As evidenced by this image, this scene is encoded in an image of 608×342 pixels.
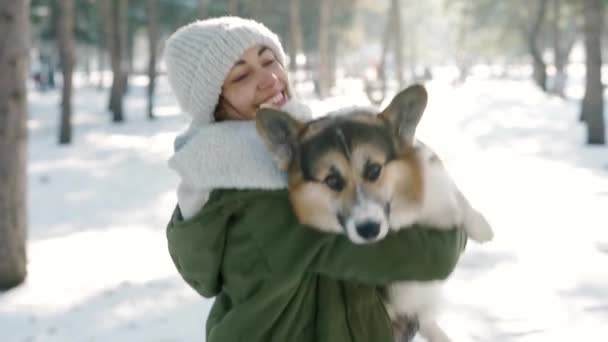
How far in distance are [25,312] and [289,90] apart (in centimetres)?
388

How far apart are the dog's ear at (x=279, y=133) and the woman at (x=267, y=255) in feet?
0.15

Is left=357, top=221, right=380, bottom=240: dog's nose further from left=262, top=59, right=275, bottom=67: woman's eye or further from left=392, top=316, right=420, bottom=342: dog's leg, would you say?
left=262, top=59, right=275, bottom=67: woman's eye

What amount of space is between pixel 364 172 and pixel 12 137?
463cm

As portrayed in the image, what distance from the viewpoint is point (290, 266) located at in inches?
71.6

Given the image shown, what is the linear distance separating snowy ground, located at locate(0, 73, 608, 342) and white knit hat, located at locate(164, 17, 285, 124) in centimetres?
35

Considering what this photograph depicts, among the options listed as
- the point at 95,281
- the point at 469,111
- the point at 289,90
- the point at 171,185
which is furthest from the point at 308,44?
the point at 289,90

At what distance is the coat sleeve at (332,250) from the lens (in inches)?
71.5

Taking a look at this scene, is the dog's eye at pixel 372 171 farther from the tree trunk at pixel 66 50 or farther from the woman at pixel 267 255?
the tree trunk at pixel 66 50

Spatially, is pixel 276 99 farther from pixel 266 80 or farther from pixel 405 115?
pixel 405 115

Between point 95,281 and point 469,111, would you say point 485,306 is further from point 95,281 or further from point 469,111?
point 469,111

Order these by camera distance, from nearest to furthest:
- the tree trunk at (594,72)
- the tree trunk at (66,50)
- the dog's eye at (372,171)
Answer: the dog's eye at (372,171)
the tree trunk at (594,72)
the tree trunk at (66,50)

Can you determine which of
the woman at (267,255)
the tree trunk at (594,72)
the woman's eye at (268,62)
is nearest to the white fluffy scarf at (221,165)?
the woman at (267,255)

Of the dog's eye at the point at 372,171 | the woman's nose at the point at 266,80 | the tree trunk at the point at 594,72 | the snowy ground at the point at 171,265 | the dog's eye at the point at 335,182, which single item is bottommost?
the snowy ground at the point at 171,265

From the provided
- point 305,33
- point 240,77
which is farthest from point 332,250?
point 305,33
